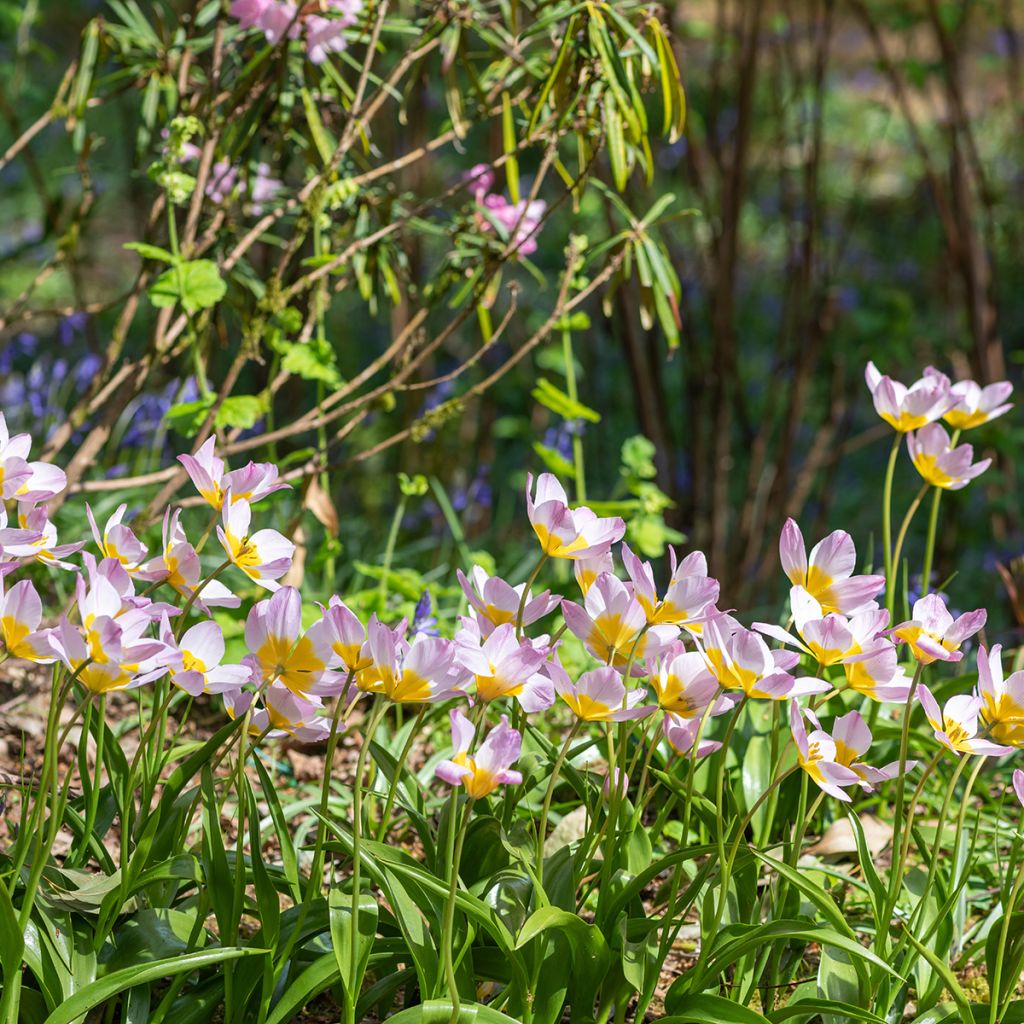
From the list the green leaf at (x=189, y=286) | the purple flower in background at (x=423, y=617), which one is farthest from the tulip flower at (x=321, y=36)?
the purple flower in background at (x=423, y=617)

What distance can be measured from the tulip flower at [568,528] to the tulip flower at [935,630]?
311 mm

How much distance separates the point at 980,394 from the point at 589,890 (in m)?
0.87

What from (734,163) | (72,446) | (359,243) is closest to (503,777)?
(359,243)

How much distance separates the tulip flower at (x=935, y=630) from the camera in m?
1.21

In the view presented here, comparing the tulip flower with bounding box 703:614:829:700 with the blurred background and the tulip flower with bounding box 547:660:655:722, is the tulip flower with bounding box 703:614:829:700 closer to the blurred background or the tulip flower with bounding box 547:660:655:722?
the tulip flower with bounding box 547:660:655:722

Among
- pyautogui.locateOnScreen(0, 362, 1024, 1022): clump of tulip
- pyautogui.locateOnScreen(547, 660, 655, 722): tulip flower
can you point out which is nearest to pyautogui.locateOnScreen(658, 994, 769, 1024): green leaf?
pyautogui.locateOnScreen(0, 362, 1024, 1022): clump of tulip

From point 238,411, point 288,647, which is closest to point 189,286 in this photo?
point 238,411

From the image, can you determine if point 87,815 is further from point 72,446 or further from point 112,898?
point 72,446

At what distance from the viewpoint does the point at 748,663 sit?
114 cm

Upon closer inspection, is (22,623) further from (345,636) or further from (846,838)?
(846,838)

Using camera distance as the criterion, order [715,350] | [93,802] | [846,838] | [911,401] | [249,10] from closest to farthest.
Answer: [93,802], [911,401], [846,838], [249,10], [715,350]

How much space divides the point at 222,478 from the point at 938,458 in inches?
35.1

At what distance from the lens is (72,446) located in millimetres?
3547

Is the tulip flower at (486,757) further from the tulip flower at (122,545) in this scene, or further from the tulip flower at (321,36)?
the tulip flower at (321,36)
